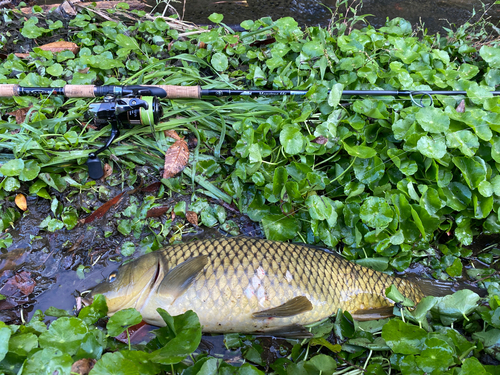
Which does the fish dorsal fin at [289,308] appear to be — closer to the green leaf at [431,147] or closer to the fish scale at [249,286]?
the fish scale at [249,286]

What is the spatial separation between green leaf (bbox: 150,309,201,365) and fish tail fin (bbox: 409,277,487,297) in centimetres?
167

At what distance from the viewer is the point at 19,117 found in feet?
10.1

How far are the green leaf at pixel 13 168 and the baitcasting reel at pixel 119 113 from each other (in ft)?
1.56

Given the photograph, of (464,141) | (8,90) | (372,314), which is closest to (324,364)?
(372,314)

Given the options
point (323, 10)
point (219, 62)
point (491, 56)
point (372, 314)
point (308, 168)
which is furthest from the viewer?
point (323, 10)

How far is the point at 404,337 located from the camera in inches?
68.1

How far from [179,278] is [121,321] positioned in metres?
0.40

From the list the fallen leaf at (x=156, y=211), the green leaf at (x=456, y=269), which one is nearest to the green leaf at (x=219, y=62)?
the fallen leaf at (x=156, y=211)

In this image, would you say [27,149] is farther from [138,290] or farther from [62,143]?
[138,290]

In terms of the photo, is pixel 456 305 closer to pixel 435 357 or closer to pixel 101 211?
pixel 435 357

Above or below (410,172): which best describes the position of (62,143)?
below

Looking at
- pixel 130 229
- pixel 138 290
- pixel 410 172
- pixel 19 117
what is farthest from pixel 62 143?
pixel 410 172

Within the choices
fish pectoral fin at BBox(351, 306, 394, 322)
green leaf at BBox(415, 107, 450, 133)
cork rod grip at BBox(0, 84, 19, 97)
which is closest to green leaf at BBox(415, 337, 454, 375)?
fish pectoral fin at BBox(351, 306, 394, 322)

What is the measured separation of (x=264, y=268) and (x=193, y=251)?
1.59 ft
